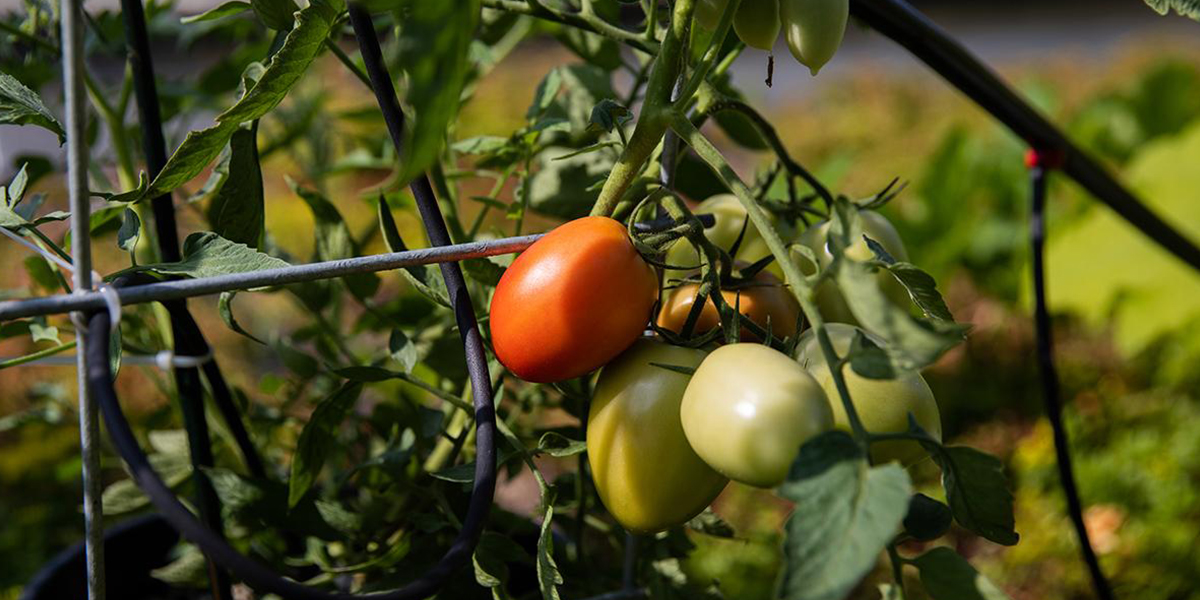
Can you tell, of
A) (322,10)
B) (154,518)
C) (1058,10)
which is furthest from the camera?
(1058,10)

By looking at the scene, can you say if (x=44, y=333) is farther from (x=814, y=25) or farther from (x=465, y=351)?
(x=814, y=25)

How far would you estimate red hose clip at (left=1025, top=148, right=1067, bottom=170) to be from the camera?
510 mm

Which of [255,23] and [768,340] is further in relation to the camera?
[255,23]

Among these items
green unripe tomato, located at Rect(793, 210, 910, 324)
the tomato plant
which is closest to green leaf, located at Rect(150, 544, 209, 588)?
the tomato plant

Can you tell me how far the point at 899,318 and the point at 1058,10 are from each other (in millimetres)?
4643

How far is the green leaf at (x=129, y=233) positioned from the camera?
29 cm

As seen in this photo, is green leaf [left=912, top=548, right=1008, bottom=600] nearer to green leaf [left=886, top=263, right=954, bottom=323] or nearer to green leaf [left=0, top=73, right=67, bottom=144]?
green leaf [left=886, top=263, right=954, bottom=323]

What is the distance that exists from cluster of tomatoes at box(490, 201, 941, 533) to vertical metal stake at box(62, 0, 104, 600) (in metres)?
0.11

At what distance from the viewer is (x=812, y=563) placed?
0.65ft

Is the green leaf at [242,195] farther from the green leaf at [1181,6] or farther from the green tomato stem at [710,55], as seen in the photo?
the green leaf at [1181,6]

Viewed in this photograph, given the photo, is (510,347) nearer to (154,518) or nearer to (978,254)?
(154,518)

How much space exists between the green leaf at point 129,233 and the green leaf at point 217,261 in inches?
0.7

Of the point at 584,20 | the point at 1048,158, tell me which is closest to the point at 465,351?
the point at 584,20

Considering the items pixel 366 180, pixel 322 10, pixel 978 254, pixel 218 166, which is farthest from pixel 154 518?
pixel 366 180
